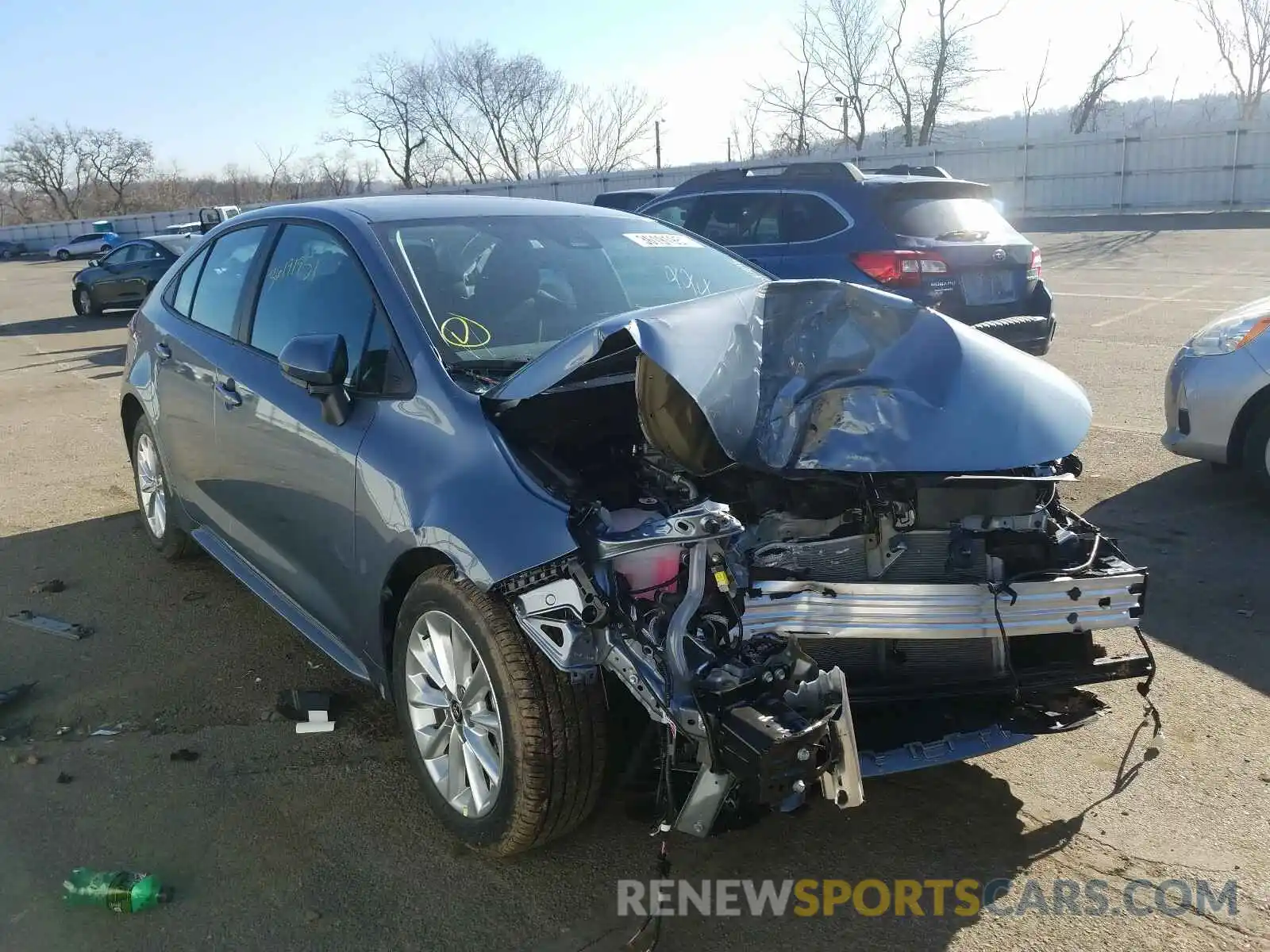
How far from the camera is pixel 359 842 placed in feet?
9.95

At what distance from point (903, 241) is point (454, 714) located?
5.89m

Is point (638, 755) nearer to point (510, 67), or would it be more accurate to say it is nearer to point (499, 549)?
point (499, 549)

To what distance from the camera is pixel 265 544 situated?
393 centimetres

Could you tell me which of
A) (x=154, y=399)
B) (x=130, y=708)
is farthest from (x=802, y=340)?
(x=154, y=399)

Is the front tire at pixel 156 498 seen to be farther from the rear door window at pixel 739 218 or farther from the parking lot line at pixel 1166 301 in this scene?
the parking lot line at pixel 1166 301

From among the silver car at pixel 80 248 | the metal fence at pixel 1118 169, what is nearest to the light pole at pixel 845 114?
the metal fence at pixel 1118 169

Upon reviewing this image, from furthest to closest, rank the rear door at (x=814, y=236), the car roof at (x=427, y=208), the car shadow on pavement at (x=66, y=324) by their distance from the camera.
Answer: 1. the car shadow on pavement at (x=66, y=324)
2. the rear door at (x=814, y=236)
3. the car roof at (x=427, y=208)

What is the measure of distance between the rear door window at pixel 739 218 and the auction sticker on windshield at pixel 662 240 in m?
4.10

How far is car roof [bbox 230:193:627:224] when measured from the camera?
3836 millimetres

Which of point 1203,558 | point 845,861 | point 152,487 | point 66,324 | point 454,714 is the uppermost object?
point 66,324

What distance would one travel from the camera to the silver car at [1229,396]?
5367mm

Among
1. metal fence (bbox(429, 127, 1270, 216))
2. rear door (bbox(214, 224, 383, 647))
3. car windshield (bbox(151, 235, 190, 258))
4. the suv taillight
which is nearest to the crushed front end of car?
rear door (bbox(214, 224, 383, 647))

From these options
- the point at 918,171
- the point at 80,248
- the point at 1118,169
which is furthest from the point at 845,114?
the point at 918,171

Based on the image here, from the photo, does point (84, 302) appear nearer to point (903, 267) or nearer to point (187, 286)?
point (187, 286)
